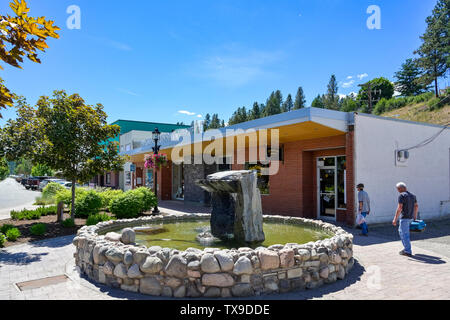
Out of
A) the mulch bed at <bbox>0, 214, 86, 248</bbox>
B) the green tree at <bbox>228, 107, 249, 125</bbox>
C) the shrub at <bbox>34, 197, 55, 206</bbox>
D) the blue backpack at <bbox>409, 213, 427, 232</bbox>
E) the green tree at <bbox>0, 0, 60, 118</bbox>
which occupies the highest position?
the green tree at <bbox>228, 107, 249, 125</bbox>

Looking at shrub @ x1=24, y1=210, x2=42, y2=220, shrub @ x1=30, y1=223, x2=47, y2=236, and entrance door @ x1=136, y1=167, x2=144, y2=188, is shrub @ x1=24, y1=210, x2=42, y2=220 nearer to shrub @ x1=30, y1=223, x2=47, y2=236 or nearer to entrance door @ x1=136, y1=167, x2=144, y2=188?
shrub @ x1=30, y1=223, x2=47, y2=236

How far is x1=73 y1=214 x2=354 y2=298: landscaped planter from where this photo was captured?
421cm

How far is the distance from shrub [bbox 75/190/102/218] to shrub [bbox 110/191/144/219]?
0.70 metres

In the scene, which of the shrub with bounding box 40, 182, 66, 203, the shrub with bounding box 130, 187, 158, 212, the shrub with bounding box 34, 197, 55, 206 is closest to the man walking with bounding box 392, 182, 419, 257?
the shrub with bounding box 130, 187, 158, 212

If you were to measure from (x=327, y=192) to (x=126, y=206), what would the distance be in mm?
8360

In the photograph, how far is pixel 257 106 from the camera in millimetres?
78688

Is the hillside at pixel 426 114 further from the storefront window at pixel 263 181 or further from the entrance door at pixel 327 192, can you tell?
the storefront window at pixel 263 181

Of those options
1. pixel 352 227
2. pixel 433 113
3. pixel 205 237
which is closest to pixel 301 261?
pixel 205 237

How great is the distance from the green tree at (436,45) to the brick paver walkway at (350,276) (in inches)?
1872

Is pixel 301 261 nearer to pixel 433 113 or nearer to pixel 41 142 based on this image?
pixel 41 142

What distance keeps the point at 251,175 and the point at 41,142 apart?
7191mm

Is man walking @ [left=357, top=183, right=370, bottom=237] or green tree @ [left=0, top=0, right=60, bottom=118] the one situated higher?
green tree @ [left=0, top=0, right=60, bottom=118]

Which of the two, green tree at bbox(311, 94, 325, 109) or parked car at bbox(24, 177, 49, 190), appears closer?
parked car at bbox(24, 177, 49, 190)

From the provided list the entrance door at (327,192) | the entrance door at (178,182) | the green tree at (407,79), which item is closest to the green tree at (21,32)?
the entrance door at (327,192)
